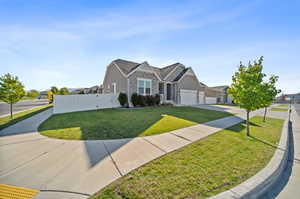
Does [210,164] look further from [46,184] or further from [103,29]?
[103,29]

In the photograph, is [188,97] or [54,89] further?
[54,89]

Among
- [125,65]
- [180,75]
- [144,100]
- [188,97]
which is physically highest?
[125,65]

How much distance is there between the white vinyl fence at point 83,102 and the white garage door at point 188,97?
1025 centimetres

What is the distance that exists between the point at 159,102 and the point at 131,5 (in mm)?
11718

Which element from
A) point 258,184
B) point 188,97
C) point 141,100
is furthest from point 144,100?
point 258,184

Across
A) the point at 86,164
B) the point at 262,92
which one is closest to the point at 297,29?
the point at 262,92

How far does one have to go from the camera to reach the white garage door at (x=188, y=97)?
19922mm

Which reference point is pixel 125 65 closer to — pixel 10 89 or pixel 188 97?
pixel 10 89

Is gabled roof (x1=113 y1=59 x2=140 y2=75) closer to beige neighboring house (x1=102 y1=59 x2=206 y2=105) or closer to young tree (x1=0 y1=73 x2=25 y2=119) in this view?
beige neighboring house (x1=102 y1=59 x2=206 y2=105)

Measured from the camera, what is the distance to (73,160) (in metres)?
3.41

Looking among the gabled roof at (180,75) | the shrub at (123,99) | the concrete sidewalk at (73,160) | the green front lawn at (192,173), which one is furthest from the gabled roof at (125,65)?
the green front lawn at (192,173)

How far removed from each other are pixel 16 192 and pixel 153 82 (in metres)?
15.5

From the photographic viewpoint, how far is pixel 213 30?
954 cm

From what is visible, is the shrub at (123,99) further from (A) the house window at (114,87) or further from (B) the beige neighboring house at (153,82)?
(A) the house window at (114,87)
